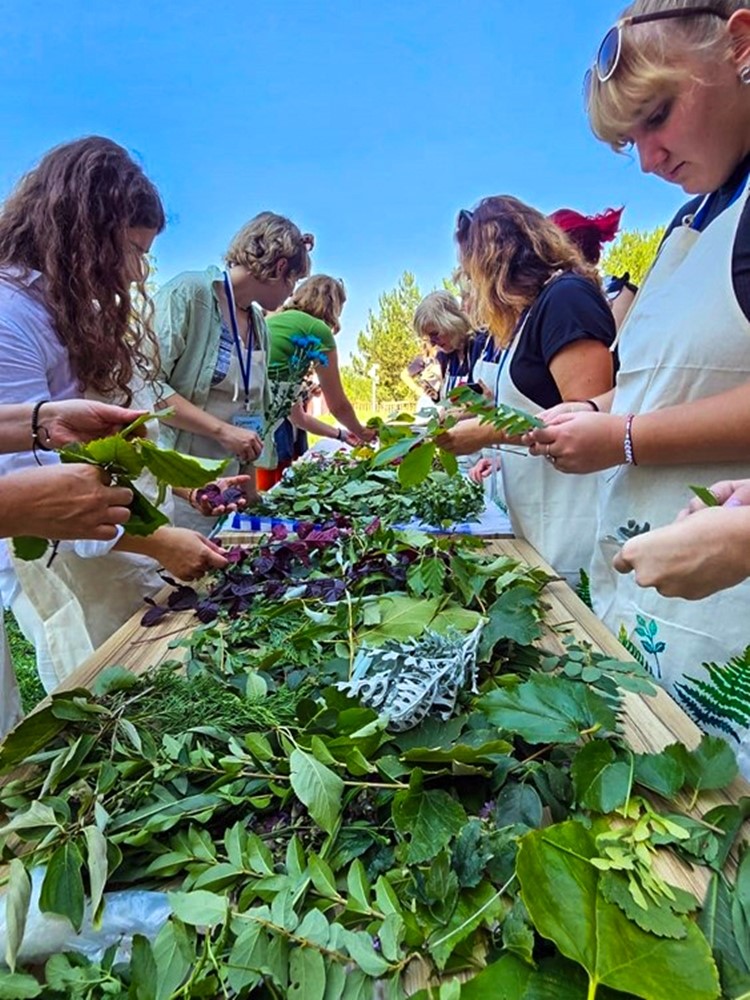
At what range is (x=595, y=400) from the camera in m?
1.30

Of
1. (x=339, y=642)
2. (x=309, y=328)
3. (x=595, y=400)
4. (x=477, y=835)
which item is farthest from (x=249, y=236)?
(x=477, y=835)

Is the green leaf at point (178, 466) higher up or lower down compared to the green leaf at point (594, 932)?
higher up

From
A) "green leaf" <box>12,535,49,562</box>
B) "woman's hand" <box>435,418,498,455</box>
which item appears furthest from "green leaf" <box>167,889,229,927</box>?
"woman's hand" <box>435,418,498,455</box>

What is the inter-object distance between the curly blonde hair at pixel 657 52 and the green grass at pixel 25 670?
2.31m

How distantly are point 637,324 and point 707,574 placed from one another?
552 mm

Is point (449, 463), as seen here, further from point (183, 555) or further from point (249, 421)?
point (249, 421)

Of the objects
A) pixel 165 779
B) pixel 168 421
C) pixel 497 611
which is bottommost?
pixel 165 779

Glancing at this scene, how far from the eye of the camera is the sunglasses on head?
850mm

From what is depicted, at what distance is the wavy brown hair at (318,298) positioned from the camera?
3.30m

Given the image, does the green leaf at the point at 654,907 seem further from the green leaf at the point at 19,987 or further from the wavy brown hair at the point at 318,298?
the wavy brown hair at the point at 318,298

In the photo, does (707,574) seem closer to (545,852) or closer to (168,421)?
(545,852)

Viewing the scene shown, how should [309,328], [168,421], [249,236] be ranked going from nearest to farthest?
1. [168,421]
2. [249,236]
3. [309,328]

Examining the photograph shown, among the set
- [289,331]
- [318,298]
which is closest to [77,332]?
[289,331]

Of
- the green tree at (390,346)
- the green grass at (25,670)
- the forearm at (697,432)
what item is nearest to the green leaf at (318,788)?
the forearm at (697,432)
